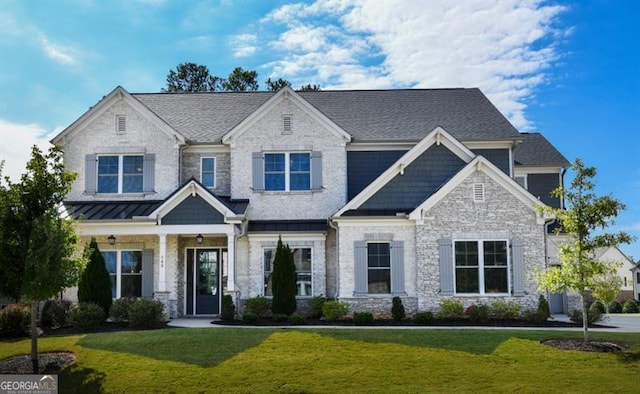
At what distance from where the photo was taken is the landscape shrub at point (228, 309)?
826 inches

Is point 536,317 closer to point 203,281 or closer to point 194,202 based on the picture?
point 203,281

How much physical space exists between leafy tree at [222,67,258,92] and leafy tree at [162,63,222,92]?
170 centimetres

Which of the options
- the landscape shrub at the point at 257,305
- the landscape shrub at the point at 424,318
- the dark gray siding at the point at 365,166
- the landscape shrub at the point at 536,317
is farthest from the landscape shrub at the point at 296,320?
the landscape shrub at the point at 536,317

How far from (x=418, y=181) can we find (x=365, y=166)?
2.68 m

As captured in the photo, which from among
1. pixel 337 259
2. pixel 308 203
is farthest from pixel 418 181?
pixel 308 203

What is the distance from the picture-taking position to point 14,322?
18.4m

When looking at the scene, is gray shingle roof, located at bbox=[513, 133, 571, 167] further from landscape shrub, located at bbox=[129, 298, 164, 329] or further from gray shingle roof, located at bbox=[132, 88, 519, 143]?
landscape shrub, located at bbox=[129, 298, 164, 329]

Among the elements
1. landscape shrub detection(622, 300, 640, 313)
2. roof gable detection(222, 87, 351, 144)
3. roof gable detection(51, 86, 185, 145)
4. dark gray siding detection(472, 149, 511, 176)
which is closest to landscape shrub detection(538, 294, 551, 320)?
dark gray siding detection(472, 149, 511, 176)

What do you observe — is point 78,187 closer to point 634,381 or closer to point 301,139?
point 301,139

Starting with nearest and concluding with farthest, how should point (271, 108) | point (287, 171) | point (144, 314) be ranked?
1. point (144, 314)
2. point (287, 171)
3. point (271, 108)

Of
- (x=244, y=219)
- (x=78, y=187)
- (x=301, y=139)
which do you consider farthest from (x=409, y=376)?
(x=78, y=187)

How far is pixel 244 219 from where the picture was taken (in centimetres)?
2244

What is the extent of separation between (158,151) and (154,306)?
743cm

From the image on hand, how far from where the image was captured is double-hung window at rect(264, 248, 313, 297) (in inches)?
912
